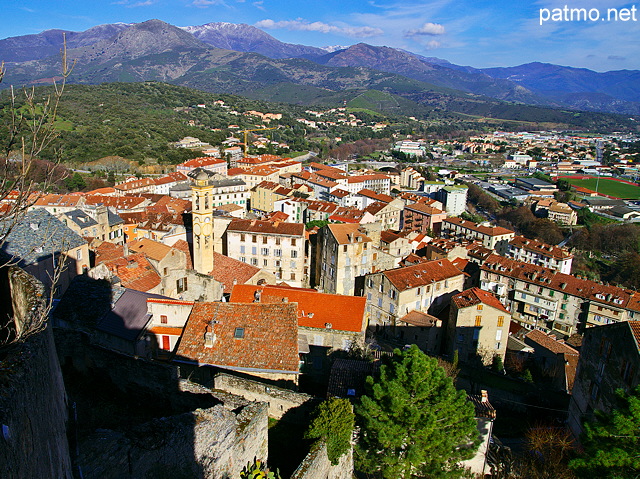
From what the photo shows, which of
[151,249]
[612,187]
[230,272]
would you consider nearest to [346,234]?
[230,272]

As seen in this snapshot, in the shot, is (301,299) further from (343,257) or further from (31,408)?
(31,408)

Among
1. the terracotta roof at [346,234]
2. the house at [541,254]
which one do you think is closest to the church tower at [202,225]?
the terracotta roof at [346,234]

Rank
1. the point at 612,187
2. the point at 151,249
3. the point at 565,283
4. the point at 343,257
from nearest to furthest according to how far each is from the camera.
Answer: the point at 151,249
the point at 343,257
the point at 565,283
the point at 612,187

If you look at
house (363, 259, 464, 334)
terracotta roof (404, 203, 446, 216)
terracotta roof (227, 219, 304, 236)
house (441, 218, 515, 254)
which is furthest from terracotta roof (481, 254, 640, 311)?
terracotta roof (404, 203, 446, 216)

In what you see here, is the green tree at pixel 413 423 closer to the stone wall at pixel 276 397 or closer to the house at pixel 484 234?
the stone wall at pixel 276 397

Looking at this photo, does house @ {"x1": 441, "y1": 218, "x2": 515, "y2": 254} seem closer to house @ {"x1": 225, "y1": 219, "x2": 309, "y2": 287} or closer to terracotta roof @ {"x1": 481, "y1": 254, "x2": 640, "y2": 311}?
terracotta roof @ {"x1": 481, "y1": 254, "x2": 640, "y2": 311}

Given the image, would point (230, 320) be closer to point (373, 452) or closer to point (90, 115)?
point (373, 452)
